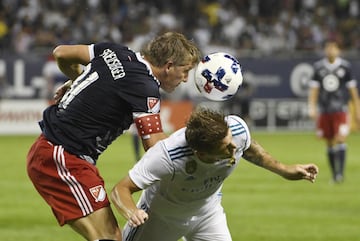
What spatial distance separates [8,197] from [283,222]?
456 centimetres

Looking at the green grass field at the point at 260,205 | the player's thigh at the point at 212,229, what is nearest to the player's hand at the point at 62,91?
the player's thigh at the point at 212,229

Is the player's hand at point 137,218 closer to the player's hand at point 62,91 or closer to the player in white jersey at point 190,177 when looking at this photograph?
the player in white jersey at point 190,177

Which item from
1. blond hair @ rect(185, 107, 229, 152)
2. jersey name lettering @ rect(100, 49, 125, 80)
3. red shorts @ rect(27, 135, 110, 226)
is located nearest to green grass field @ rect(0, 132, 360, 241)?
red shorts @ rect(27, 135, 110, 226)

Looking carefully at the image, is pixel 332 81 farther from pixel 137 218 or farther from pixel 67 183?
pixel 137 218

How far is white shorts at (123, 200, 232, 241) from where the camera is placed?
720 cm

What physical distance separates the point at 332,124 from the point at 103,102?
11.1m

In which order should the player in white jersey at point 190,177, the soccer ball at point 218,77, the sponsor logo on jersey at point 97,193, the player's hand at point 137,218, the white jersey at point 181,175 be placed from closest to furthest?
the player's hand at point 137,218, the player in white jersey at point 190,177, the white jersey at point 181,175, the sponsor logo on jersey at point 97,193, the soccer ball at point 218,77

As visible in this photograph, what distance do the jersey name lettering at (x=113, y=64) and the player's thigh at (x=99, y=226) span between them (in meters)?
0.94

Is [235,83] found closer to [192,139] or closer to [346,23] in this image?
[192,139]

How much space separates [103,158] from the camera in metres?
21.7

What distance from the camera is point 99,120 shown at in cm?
701

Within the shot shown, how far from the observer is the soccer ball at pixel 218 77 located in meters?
7.42

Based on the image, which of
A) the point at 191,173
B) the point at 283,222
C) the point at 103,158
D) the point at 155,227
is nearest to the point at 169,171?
the point at 191,173

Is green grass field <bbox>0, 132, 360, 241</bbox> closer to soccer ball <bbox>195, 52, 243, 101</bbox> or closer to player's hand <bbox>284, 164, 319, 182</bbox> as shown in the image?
soccer ball <bbox>195, 52, 243, 101</bbox>
